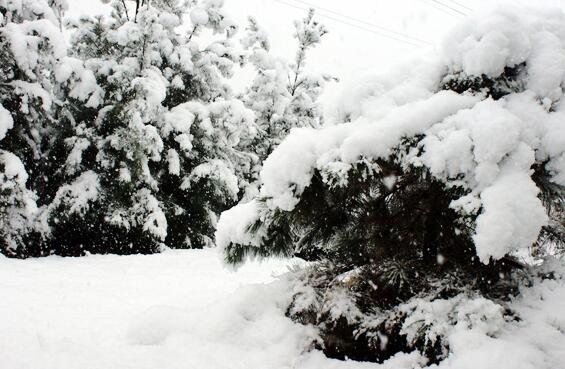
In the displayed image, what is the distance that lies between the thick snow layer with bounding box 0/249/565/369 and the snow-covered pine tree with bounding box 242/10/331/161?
948 centimetres

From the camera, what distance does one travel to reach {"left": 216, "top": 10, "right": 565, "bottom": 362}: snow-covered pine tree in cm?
169

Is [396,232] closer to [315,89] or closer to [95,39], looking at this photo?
[95,39]

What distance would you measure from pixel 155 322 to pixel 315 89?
470 inches

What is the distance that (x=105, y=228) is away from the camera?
8.86 m

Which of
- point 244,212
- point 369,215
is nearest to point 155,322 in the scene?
point 244,212

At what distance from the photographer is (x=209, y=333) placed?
2.31 metres

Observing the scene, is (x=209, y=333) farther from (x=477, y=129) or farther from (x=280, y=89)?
(x=280, y=89)

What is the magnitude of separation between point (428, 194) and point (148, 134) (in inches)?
286

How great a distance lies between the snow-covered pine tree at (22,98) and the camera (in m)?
6.51

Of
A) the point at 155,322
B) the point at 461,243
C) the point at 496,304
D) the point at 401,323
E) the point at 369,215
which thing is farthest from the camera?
the point at 155,322

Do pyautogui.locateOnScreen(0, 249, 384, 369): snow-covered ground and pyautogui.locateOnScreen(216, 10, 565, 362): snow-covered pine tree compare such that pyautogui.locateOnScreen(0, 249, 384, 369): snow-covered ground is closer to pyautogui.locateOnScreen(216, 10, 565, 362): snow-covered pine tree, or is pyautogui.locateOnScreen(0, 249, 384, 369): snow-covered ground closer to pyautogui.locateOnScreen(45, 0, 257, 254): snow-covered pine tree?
pyautogui.locateOnScreen(216, 10, 565, 362): snow-covered pine tree

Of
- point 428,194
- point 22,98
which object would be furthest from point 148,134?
point 428,194

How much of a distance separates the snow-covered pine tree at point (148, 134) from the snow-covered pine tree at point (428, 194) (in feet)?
22.4

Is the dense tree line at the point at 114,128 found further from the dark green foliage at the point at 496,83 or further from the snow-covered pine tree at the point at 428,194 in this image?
the dark green foliage at the point at 496,83
